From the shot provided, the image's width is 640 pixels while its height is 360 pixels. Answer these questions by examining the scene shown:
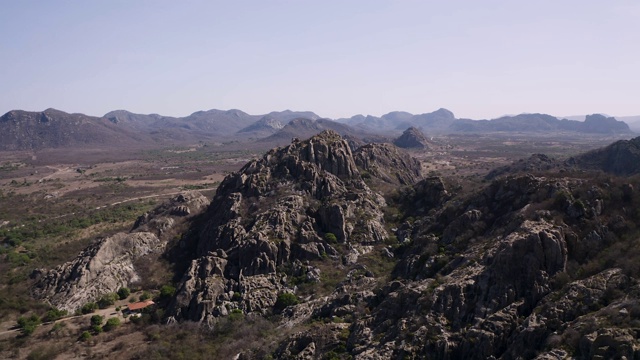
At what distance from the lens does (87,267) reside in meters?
67.3

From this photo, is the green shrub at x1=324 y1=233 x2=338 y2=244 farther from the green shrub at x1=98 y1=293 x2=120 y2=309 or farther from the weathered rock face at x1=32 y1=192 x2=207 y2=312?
the green shrub at x1=98 y1=293 x2=120 y2=309

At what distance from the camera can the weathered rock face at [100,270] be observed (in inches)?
2517

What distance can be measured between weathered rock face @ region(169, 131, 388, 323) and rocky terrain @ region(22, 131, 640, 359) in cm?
24

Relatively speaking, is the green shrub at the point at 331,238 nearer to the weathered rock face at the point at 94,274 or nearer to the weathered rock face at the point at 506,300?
the weathered rock face at the point at 506,300

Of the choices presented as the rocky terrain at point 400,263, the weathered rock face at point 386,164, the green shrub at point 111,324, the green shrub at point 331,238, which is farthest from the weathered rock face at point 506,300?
the weathered rock face at point 386,164

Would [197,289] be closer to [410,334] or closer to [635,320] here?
[410,334]

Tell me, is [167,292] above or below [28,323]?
above

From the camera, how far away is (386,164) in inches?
4764

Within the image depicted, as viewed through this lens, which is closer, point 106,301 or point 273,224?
point 106,301

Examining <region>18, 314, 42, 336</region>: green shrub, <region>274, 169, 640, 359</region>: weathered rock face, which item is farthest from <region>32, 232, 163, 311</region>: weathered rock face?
<region>274, 169, 640, 359</region>: weathered rock face

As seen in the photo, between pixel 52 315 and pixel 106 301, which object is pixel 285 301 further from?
pixel 52 315

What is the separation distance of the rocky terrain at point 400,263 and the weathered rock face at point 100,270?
0.33 m

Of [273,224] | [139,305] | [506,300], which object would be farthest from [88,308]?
[506,300]

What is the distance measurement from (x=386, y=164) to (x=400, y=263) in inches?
2610
